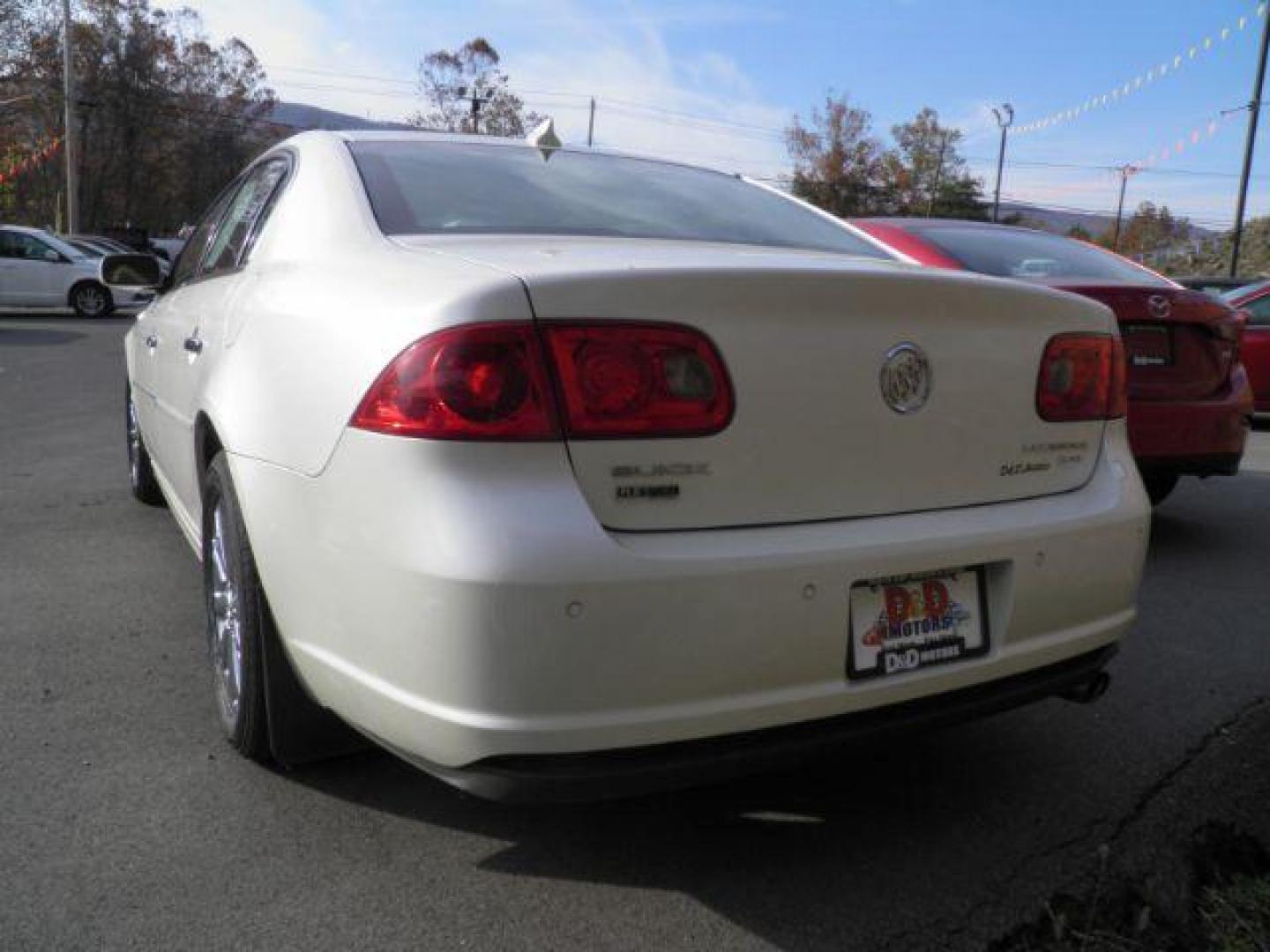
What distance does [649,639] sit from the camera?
6.10 ft

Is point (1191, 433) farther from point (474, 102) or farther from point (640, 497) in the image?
point (474, 102)

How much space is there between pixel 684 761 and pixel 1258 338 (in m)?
9.30

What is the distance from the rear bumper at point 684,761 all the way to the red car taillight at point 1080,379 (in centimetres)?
70

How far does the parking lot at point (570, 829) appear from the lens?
211cm

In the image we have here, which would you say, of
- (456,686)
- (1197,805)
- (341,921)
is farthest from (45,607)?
(1197,805)

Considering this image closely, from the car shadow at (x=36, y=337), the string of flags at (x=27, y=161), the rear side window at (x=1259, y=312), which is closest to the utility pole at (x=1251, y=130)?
the rear side window at (x=1259, y=312)

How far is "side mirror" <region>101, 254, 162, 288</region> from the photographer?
457 cm

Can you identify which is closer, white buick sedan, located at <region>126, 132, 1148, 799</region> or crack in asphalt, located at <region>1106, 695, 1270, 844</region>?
white buick sedan, located at <region>126, 132, 1148, 799</region>

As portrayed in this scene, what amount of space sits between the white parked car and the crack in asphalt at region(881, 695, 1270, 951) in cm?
1915

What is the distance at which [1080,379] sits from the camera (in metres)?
2.54

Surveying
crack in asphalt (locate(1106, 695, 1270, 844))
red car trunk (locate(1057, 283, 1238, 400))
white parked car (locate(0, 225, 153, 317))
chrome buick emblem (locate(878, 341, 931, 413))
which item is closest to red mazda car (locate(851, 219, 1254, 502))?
red car trunk (locate(1057, 283, 1238, 400))

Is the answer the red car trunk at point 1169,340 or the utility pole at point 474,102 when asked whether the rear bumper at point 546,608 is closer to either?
the red car trunk at point 1169,340

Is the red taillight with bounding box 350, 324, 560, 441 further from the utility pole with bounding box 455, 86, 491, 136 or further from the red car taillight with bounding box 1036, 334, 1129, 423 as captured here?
the utility pole with bounding box 455, 86, 491, 136

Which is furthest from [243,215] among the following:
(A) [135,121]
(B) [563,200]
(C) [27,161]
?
(A) [135,121]
